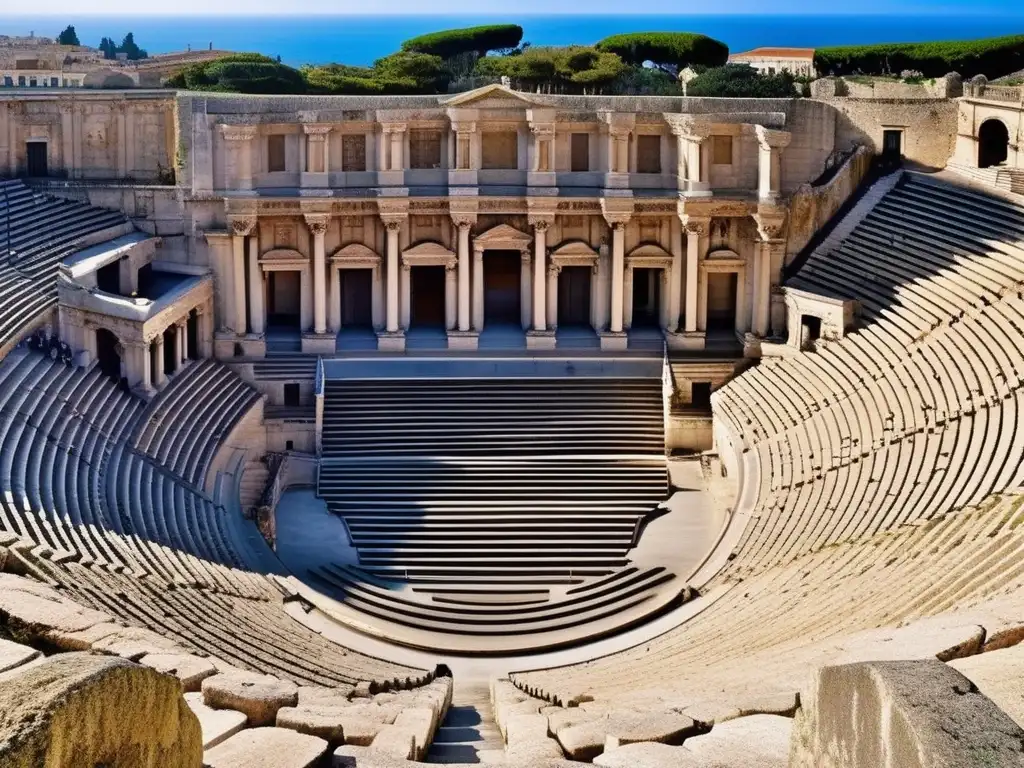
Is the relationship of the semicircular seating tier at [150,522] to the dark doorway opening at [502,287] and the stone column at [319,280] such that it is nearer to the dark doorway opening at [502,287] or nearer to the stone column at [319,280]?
the stone column at [319,280]

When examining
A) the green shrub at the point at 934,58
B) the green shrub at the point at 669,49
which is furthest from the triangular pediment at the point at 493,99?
the green shrub at the point at 934,58

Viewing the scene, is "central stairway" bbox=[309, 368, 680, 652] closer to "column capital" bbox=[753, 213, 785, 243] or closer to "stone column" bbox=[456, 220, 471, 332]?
"stone column" bbox=[456, 220, 471, 332]

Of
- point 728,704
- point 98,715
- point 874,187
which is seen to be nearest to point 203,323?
point 874,187

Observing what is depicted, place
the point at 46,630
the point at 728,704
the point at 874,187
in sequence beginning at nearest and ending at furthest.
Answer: the point at 728,704, the point at 46,630, the point at 874,187

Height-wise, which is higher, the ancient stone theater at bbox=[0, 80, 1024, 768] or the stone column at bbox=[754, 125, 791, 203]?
the stone column at bbox=[754, 125, 791, 203]

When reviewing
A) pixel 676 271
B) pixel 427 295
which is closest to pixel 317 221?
pixel 427 295

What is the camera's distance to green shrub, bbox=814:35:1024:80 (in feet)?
177

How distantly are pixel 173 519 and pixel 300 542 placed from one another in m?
3.61

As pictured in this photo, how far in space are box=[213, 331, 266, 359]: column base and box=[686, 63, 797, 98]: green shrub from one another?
16.3 meters

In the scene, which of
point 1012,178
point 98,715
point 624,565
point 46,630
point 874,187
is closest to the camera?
point 98,715

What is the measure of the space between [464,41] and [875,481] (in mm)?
37471

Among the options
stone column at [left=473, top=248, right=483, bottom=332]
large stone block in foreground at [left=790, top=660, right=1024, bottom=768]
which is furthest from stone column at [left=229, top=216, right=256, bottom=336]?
large stone block in foreground at [left=790, top=660, right=1024, bottom=768]

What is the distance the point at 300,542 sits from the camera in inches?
1299

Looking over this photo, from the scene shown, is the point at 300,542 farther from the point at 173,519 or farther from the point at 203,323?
the point at 203,323
